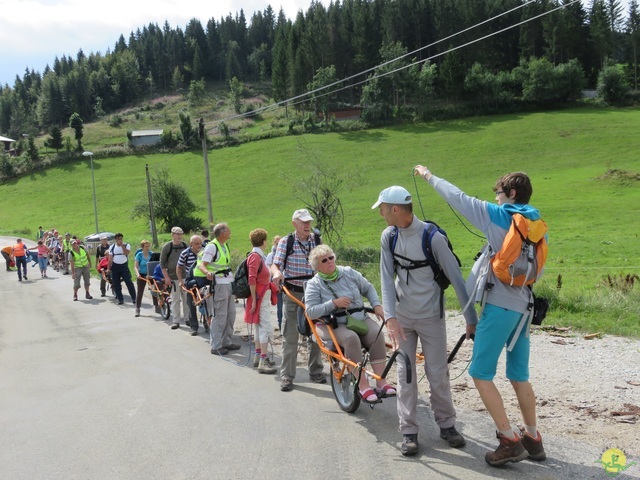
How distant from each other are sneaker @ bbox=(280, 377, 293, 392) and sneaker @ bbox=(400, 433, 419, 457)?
7.69 feet

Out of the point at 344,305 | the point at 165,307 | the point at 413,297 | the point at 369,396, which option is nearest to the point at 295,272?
the point at 344,305

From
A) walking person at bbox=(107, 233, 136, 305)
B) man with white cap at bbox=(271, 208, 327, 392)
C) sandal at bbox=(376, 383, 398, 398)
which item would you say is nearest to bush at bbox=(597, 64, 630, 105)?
walking person at bbox=(107, 233, 136, 305)

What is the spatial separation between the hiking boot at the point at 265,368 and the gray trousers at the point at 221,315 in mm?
1608

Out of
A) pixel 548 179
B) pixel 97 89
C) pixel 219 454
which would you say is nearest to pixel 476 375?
pixel 219 454

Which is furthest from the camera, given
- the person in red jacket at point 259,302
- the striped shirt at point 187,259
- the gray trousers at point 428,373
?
the striped shirt at point 187,259

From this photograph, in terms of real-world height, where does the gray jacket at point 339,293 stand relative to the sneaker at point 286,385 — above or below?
above

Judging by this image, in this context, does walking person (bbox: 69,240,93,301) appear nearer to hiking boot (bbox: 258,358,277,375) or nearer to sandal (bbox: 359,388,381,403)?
hiking boot (bbox: 258,358,277,375)

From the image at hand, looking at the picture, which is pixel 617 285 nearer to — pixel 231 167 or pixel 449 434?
pixel 449 434

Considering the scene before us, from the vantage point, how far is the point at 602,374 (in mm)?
6316

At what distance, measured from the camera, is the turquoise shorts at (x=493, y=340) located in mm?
4145

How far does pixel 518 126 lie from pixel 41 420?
7257 cm

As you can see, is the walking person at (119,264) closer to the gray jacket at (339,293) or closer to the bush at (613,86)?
the gray jacket at (339,293)

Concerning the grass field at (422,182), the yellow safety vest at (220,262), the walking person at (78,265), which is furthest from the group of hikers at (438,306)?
the walking person at (78,265)

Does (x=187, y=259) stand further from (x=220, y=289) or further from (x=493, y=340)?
(x=493, y=340)
